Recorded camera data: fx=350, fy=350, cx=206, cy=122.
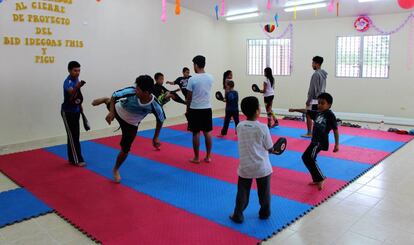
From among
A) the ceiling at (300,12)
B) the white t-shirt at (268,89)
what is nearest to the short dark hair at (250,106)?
the white t-shirt at (268,89)

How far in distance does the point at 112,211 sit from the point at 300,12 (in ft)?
23.8

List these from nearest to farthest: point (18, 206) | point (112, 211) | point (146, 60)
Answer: point (112, 211) → point (18, 206) → point (146, 60)

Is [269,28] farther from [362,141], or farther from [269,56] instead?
[362,141]

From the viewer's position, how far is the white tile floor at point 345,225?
9.50 feet

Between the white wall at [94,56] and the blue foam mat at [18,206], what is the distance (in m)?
2.69

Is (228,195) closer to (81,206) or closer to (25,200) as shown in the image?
(81,206)

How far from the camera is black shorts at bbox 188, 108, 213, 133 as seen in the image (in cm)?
481

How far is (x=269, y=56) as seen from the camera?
35.1 ft

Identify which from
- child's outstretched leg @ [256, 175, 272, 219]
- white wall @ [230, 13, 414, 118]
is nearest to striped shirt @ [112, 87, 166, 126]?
child's outstretched leg @ [256, 175, 272, 219]

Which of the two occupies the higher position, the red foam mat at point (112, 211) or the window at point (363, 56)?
the window at point (363, 56)

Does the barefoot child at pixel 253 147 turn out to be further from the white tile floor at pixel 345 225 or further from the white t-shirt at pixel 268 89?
the white t-shirt at pixel 268 89

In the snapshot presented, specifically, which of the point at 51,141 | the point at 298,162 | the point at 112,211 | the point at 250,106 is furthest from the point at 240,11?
the point at 112,211

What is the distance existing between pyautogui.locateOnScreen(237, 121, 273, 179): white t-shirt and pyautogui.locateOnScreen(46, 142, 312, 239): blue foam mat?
18.9 inches

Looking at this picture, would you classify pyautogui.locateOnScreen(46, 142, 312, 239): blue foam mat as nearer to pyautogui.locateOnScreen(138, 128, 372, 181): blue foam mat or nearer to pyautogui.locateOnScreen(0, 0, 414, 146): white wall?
Result: pyautogui.locateOnScreen(138, 128, 372, 181): blue foam mat
